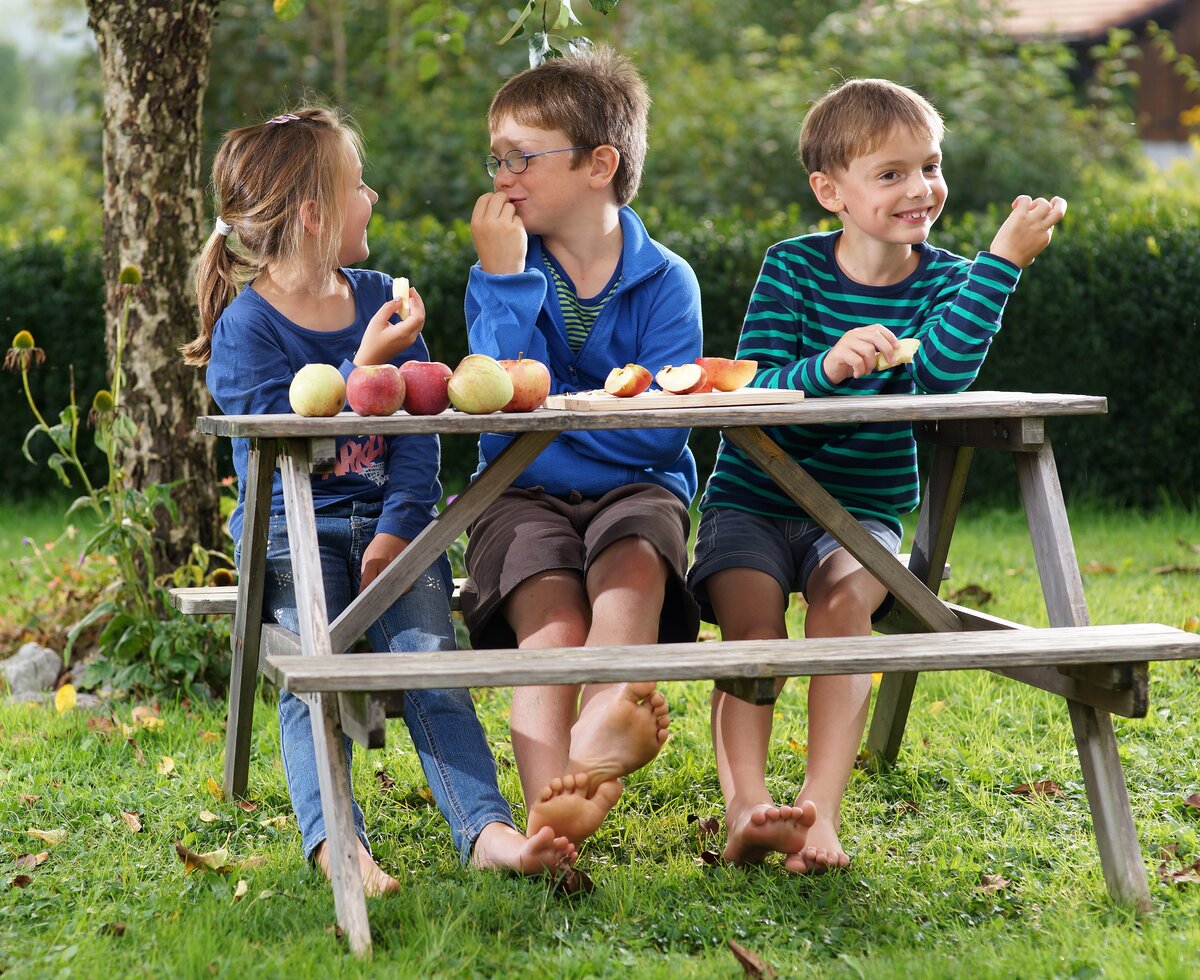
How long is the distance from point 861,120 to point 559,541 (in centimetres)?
111

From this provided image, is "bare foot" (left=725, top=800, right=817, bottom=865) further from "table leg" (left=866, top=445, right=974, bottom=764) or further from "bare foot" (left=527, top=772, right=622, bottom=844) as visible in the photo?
"table leg" (left=866, top=445, right=974, bottom=764)

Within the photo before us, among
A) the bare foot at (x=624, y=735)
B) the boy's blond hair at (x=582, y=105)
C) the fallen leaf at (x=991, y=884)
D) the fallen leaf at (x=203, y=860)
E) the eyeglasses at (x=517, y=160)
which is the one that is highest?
the boy's blond hair at (x=582, y=105)

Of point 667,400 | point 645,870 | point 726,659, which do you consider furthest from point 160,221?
point 726,659

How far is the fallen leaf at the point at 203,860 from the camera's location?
269 cm

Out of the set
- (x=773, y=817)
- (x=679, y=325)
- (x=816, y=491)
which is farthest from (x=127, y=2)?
(x=773, y=817)

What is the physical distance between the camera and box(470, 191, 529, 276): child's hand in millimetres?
2893

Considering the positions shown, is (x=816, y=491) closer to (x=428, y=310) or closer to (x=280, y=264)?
(x=280, y=264)

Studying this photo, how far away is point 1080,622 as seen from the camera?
2641mm

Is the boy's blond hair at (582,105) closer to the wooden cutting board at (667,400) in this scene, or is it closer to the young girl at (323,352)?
the young girl at (323,352)

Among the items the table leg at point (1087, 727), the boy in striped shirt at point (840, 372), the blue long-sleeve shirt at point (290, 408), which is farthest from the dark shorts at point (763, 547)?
the blue long-sleeve shirt at point (290, 408)

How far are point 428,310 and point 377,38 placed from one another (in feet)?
23.5

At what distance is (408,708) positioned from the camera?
8.98 ft

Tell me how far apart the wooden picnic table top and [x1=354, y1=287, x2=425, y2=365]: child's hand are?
30cm

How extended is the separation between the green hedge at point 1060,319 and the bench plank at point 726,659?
4475 millimetres
